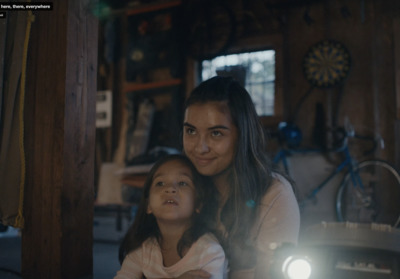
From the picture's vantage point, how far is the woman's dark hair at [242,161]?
1.77 meters

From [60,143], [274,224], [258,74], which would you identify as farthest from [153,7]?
[274,224]

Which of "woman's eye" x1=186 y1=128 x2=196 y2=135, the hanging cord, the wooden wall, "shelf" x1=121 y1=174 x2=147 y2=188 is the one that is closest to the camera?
"woman's eye" x1=186 y1=128 x2=196 y2=135

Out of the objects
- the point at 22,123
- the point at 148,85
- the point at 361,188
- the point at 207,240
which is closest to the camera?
the point at 207,240

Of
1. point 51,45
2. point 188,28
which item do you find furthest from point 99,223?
point 51,45

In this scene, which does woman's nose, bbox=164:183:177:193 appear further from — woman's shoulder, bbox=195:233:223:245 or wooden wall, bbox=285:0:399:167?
wooden wall, bbox=285:0:399:167

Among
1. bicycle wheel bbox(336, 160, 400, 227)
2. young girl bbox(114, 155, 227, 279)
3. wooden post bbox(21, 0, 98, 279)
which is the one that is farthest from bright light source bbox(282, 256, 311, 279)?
bicycle wheel bbox(336, 160, 400, 227)

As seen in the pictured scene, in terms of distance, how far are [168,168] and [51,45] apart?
935mm

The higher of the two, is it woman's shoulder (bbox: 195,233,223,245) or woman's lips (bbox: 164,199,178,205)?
woman's lips (bbox: 164,199,178,205)

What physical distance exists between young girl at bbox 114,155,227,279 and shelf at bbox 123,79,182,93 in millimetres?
4611

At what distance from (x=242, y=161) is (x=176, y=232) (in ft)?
1.53

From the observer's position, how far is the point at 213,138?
1.84 metres

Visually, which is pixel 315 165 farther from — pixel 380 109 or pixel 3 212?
pixel 3 212

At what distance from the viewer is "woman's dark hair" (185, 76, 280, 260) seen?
A: 177 cm

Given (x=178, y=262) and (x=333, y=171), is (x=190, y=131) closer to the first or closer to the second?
(x=178, y=262)
